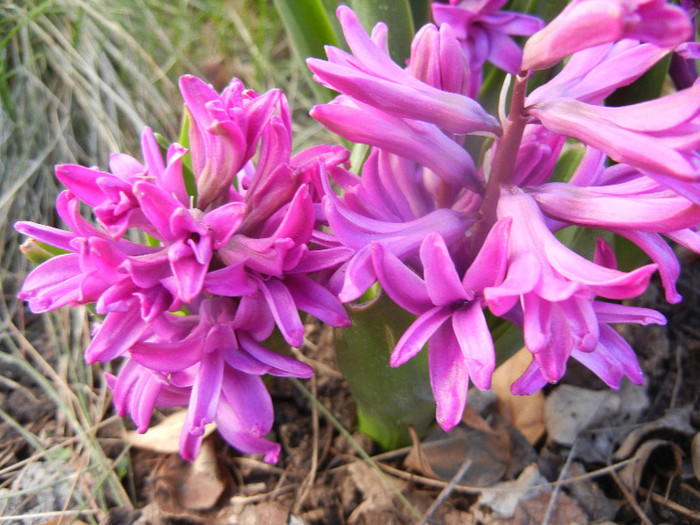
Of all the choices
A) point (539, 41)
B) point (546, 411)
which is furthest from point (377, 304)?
point (546, 411)

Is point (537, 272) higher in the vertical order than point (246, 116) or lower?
lower

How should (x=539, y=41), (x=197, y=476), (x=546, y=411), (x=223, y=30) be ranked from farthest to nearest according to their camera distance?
(x=223, y=30) → (x=546, y=411) → (x=197, y=476) → (x=539, y=41)

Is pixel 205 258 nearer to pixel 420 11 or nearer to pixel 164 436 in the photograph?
pixel 164 436

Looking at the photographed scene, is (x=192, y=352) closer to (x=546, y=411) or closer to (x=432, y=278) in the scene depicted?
(x=432, y=278)

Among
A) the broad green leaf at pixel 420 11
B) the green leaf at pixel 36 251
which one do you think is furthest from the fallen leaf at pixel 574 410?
the green leaf at pixel 36 251

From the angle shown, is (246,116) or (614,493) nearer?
(246,116)

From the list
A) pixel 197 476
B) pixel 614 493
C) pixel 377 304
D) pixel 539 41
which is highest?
pixel 539 41

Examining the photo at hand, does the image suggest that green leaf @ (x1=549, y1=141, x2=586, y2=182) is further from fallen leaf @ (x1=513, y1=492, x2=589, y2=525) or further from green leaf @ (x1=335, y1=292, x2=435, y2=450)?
fallen leaf @ (x1=513, y1=492, x2=589, y2=525)

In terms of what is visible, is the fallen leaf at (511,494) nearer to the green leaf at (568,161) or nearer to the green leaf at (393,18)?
the green leaf at (568,161)

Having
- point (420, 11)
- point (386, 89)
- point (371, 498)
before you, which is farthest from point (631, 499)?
point (420, 11)
